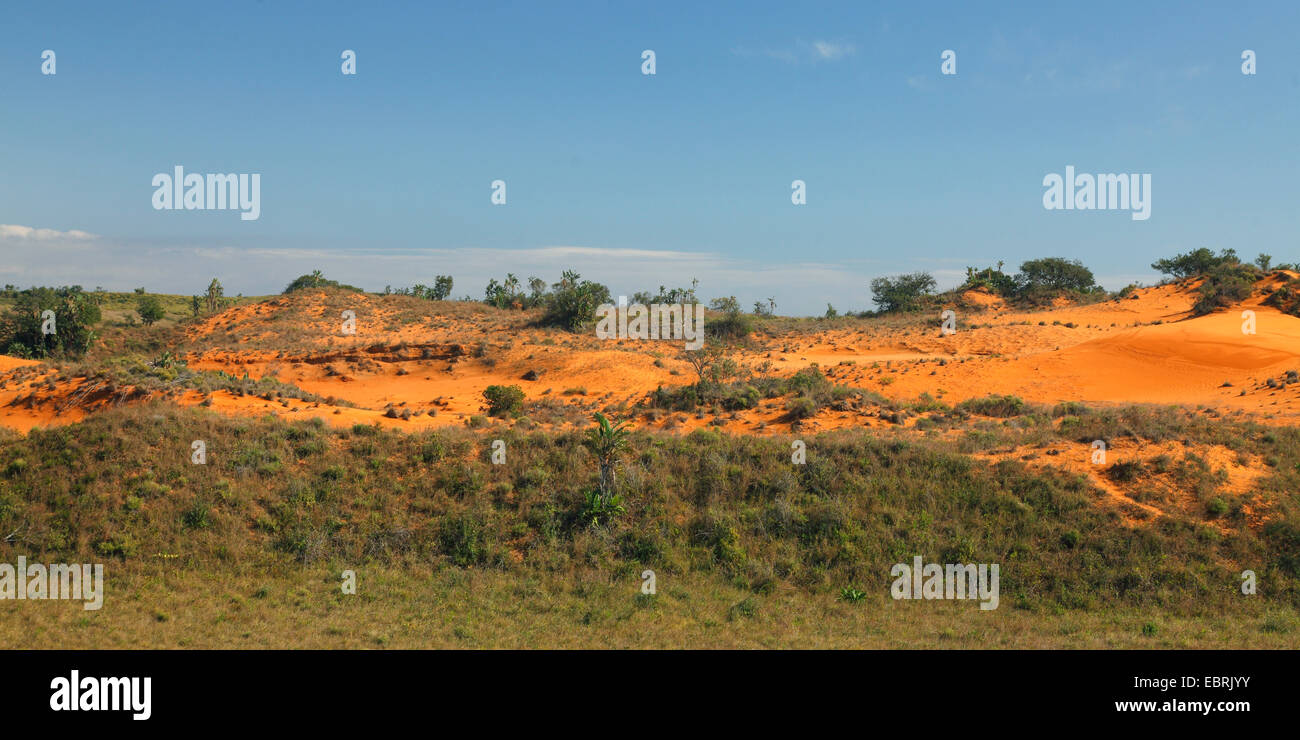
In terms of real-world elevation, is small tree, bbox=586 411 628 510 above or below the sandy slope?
below

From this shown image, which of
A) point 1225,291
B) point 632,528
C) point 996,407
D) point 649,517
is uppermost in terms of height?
point 1225,291

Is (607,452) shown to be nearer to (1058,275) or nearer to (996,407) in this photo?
(996,407)

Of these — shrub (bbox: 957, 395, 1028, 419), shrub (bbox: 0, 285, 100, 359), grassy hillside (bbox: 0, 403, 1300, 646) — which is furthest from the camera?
shrub (bbox: 0, 285, 100, 359)

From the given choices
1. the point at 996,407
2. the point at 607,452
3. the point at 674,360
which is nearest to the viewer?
the point at 607,452

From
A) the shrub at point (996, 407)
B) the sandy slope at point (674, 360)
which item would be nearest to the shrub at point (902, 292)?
the sandy slope at point (674, 360)

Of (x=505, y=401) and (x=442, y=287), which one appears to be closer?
(x=505, y=401)

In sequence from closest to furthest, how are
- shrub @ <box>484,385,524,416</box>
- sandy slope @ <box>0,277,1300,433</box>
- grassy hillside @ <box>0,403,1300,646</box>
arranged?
grassy hillside @ <box>0,403,1300,646</box> < sandy slope @ <box>0,277,1300,433</box> < shrub @ <box>484,385,524,416</box>

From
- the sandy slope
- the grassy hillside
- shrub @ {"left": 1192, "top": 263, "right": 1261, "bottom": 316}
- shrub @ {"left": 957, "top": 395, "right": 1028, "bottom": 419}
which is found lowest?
the grassy hillside

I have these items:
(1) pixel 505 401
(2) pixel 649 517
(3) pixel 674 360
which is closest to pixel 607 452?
(2) pixel 649 517

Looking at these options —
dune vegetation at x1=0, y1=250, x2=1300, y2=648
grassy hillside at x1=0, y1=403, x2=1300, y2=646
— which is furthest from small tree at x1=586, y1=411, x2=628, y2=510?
grassy hillside at x1=0, y1=403, x2=1300, y2=646

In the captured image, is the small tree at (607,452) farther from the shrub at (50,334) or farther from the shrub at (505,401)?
the shrub at (50,334)

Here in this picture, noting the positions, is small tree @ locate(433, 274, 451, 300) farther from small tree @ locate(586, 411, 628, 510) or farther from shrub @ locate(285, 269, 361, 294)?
small tree @ locate(586, 411, 628, 510)
